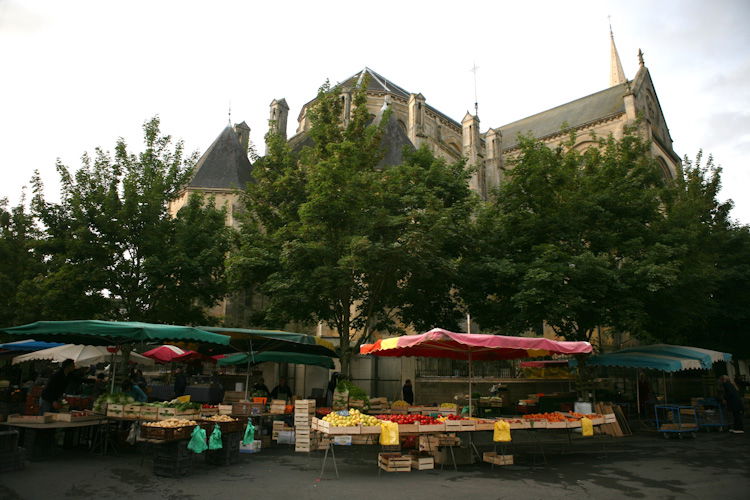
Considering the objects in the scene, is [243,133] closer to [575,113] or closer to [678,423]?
[575,113]

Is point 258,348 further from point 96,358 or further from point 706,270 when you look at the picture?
point 706,270

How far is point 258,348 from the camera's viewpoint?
12.3 m

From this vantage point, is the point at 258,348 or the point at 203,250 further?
the point at 203,250

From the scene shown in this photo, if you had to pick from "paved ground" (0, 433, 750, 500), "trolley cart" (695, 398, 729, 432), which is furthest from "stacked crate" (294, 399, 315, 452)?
"trolley cart" (695, 398, 729, 432)

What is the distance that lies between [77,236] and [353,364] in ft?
34.4

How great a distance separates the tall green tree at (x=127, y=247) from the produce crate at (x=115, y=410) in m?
7.78

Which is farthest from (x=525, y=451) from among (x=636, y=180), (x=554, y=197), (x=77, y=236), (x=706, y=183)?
(x=706, y=183)

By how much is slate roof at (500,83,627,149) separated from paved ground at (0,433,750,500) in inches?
1326

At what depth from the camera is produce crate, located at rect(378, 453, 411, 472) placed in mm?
8328

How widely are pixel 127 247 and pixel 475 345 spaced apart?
13714 mm

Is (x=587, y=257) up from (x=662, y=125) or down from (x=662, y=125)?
down

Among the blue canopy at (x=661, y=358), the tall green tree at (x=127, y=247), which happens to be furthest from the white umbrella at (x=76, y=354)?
the blue canopy at (x=661, y=358)

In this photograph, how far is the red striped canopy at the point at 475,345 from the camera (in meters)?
8.85

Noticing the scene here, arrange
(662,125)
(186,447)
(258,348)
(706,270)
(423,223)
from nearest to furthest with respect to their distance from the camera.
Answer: (186,447)
(258,348)
(423,223)
(706,270)
(662,125)
